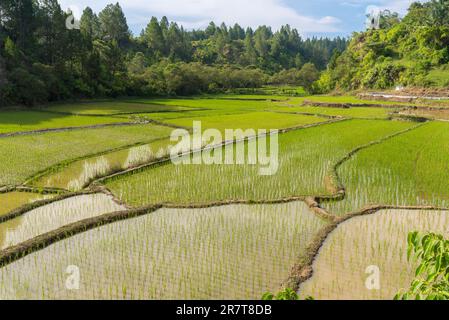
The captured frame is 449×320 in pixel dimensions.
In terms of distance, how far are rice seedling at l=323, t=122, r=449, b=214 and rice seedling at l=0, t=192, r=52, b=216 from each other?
7.32m

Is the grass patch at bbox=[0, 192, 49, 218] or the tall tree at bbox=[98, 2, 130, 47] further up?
the tall tree at bbox=[98, 2, 130, 47]

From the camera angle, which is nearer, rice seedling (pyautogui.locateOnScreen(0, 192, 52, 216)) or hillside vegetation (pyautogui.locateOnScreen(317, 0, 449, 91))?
rice seedling (pyautogui.locateOnScreen(0, 192, 52, 216))

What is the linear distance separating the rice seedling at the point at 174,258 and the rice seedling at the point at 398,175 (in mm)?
2492

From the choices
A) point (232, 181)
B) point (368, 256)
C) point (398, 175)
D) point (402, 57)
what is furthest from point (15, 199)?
point (402, 57)

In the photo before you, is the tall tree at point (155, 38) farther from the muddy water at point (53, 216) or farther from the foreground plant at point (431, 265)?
the foreground plant at point (431, 265)

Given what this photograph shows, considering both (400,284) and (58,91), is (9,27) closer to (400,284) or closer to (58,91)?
(58,91)

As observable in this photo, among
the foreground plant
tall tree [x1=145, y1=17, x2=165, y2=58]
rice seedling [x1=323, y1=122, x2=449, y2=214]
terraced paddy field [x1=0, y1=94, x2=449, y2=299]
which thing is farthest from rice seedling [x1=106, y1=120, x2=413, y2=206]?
tall tree [x1=145, y1=17, x2=165, y2=58]

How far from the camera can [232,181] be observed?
38.5ft

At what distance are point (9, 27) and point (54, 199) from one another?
113 feet

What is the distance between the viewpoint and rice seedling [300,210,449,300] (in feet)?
19.1

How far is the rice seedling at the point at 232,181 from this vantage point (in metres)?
10.4

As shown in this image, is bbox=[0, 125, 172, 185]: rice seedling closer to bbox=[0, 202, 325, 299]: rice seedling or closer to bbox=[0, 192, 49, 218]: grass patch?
bbox=[0, 192, 49, 218]: grass patch

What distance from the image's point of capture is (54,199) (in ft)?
32.1
